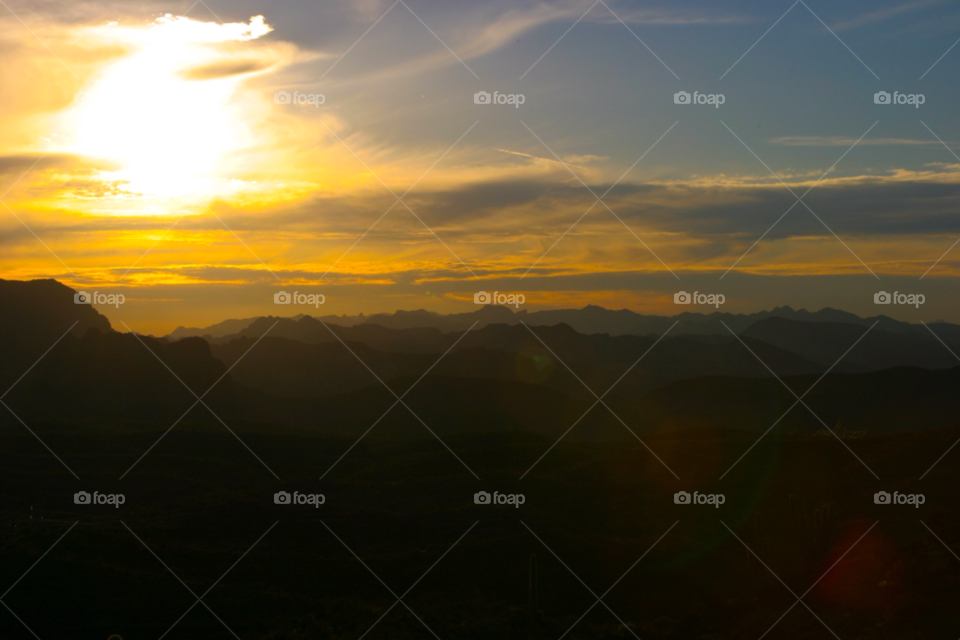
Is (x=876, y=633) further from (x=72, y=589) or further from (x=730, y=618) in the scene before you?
(x=72, y=589)

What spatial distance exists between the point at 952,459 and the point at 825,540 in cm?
1776

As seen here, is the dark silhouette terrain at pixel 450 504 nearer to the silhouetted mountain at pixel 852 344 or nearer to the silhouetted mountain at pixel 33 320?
the silhouetted mountain at pixel 33 320

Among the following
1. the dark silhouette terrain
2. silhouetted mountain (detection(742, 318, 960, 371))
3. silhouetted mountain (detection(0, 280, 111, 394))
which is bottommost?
the dark silhouette terrain

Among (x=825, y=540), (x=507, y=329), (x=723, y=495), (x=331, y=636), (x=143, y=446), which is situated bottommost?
(x=331, y=636)

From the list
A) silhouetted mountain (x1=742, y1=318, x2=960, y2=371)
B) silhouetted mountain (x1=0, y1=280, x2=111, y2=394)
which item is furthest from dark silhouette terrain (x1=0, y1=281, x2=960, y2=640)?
silhouetted mountain (x1=742, y1=318, x2=960, y2=371)

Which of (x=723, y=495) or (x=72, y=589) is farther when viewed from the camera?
(x=723, y=495)

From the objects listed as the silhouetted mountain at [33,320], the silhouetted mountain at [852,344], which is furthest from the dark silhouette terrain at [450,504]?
the silhouetted mountain at [852,344]

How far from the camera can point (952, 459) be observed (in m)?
39.2

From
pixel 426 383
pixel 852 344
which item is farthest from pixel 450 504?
pixel 852 344

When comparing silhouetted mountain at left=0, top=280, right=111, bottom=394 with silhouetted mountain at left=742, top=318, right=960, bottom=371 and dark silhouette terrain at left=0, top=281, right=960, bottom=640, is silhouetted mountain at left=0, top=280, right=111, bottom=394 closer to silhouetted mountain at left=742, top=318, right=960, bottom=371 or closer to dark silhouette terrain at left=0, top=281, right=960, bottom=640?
dark silhouette terrain at left=0, top=281, right=960, bottom=640

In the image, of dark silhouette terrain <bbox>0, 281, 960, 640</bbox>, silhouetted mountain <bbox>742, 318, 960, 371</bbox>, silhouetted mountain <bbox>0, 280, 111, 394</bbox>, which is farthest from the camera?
silhouetted mountain <bbox>742, 318, 960, 371</bbox>

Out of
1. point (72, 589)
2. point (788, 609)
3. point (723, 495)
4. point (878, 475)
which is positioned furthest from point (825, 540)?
point (72, 589)

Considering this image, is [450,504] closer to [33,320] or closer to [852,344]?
[33,320]

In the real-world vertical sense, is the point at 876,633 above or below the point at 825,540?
below
